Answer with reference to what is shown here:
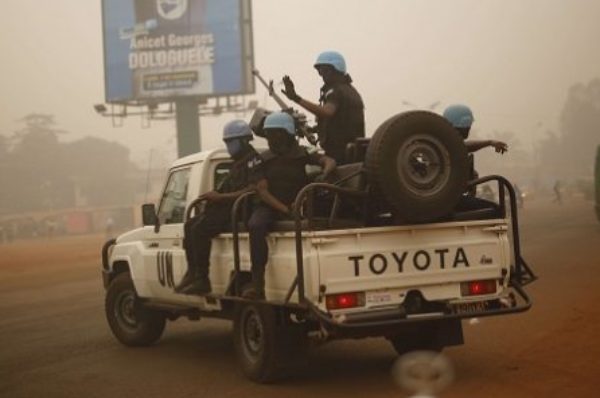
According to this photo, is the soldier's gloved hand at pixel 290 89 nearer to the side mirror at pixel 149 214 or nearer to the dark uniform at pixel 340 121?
the dark uniform at pixel 340 121

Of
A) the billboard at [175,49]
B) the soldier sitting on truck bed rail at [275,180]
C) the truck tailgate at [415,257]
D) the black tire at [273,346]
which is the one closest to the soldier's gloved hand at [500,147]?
the truck tailgate at [415,257]

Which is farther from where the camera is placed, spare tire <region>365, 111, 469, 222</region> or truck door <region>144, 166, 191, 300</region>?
truck door <region>144, 166, 191, 300</region>

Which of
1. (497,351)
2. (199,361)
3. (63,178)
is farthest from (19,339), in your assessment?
(63,178)

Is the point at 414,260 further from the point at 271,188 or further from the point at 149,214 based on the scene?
the point at 149,214

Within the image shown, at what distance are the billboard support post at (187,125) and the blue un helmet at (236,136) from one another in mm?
43716

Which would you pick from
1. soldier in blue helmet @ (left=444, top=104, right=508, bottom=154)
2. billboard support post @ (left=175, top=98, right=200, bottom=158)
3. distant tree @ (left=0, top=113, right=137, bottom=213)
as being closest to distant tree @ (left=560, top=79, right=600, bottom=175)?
distant tree @ (left=0, top=113, right=137, bottom=213)

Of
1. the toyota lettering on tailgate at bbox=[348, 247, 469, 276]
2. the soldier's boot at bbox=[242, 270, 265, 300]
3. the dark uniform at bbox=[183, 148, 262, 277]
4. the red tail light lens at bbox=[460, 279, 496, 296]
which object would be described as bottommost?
the red tail light lens at bbox=[460, 279, 496, 296]

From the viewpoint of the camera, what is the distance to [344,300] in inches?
246

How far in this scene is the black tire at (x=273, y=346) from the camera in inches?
267

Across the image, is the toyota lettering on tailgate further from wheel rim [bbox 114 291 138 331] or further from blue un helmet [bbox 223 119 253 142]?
wheel rim [bbox 114 291 138 331]

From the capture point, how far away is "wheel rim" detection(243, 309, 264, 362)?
700cm

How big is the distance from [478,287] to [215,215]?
237cm

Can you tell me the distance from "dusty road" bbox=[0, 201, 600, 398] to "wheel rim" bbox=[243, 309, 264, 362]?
275 millimetres

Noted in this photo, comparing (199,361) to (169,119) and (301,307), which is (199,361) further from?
(169,119)
